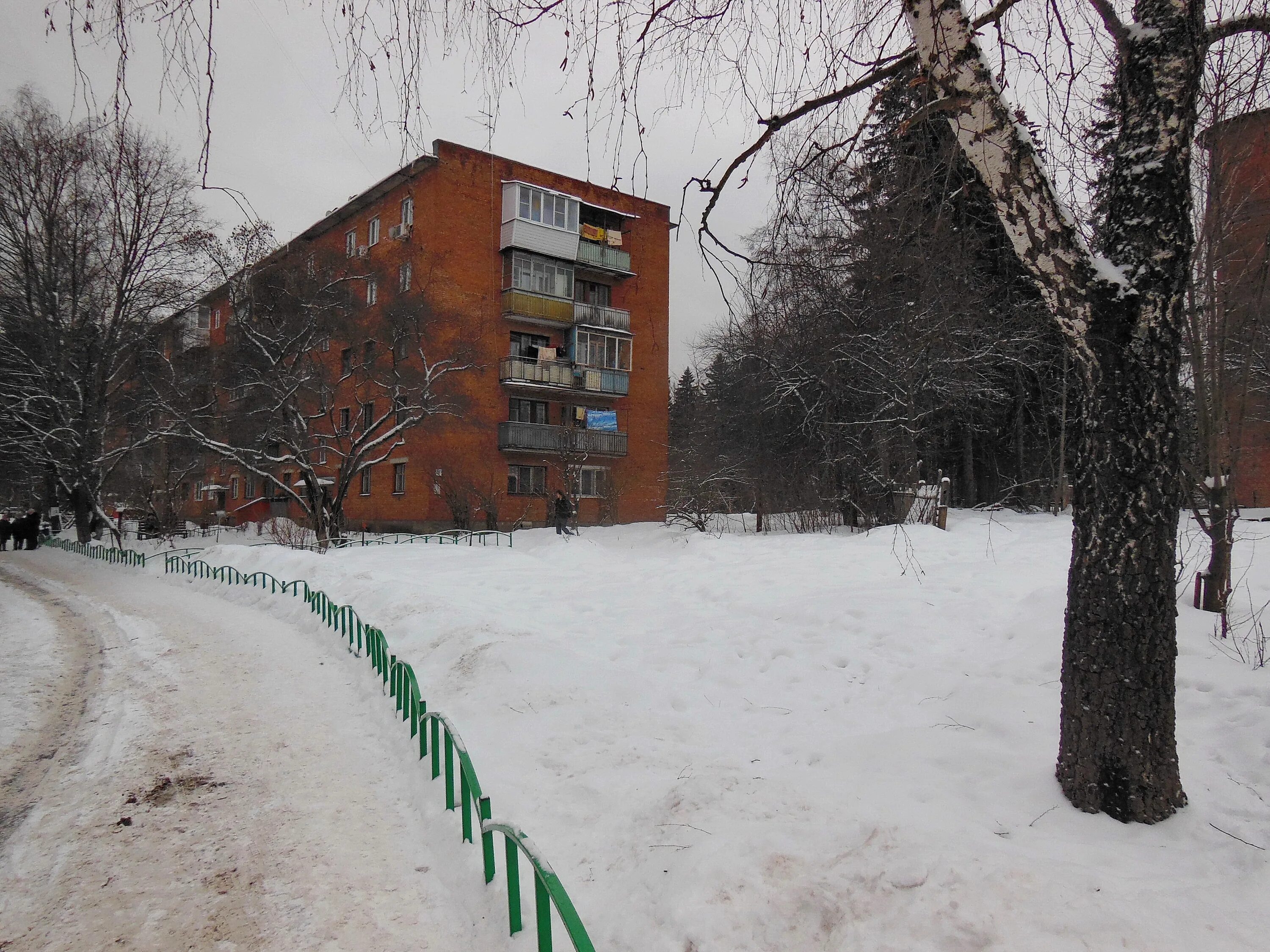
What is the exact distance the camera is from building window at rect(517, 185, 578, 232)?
1211 inches


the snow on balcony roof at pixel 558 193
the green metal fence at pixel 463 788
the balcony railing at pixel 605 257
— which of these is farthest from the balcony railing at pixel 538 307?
the green metal fence at pixel 463 788

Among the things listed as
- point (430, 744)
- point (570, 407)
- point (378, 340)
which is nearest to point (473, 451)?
point (570, 407)

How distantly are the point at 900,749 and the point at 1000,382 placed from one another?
19477 millimetres

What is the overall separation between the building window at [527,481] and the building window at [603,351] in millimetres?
5198

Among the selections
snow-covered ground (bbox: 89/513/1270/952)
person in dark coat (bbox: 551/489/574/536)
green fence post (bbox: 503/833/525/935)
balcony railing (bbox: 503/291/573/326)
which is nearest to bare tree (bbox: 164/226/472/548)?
person in dark coat (bbox: 551/489/574/536)

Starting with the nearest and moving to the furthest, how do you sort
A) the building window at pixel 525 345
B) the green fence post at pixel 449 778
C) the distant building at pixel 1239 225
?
the green fence post at pixel 449 778
the distant building at pixel 1239 225
the building window at pixel 525 345

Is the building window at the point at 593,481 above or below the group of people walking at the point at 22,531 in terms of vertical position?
above

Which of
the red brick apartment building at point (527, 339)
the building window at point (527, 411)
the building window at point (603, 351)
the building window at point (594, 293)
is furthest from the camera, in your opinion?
the building window at point (594, 293)

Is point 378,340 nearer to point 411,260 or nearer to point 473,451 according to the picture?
point 411,260

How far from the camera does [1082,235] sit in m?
3.47

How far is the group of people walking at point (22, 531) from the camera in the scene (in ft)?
87.0

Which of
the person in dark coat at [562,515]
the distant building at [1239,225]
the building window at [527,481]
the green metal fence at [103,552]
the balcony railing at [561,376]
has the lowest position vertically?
the green metal fence at [103,552]

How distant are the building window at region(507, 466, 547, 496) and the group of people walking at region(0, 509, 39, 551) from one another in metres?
16.9

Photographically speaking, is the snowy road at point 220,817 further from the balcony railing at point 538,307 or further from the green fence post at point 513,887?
the balcony railing at point 538,307
